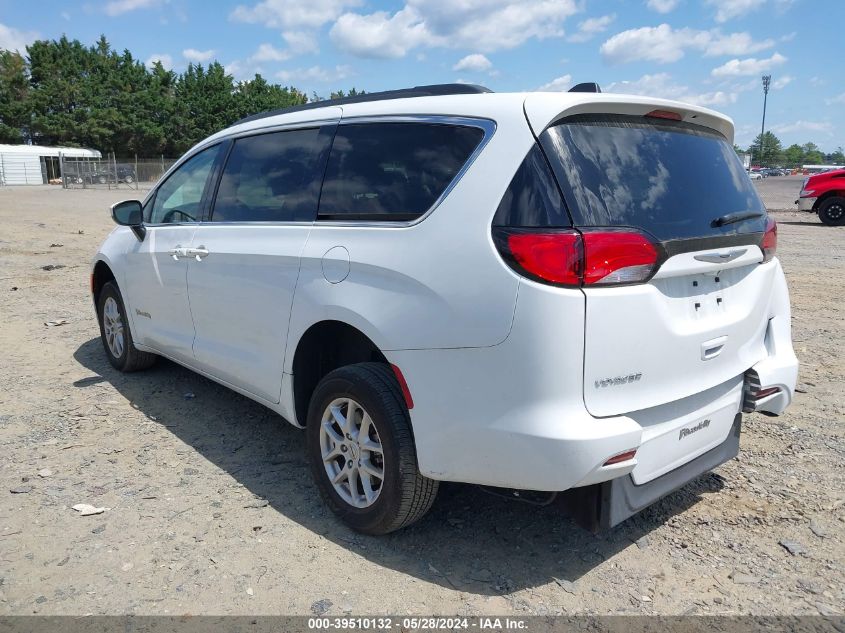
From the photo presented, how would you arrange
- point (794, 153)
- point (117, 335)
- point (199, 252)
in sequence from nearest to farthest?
1. point (199, 252)
2. point (117, 335)
3. point (794, 153)

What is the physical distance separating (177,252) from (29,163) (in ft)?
195

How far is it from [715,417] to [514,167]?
1420 millimetres

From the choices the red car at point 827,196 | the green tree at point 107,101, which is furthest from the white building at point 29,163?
the red car at point 827,196

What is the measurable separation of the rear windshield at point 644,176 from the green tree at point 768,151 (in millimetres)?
131131

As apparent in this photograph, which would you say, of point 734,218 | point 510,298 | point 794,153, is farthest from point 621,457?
point 794,153

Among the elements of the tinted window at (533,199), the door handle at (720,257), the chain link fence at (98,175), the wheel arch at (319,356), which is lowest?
the wheel arch at (319,356)

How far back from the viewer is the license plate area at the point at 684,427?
8.51ft

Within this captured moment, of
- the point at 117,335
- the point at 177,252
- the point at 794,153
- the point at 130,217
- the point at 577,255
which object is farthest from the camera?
the point at 794,153

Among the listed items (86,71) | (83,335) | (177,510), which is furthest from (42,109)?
(177,510)

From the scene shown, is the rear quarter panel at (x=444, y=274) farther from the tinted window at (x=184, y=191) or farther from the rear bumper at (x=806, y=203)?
the rear bumper at (x=806, y=203)

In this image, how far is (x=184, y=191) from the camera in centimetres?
463

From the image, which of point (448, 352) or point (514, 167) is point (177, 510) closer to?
point (448, 352)

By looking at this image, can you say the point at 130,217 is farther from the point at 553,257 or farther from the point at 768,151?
the point at 768,151

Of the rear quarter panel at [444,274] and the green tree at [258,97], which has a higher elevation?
the green tree at [258,97]
